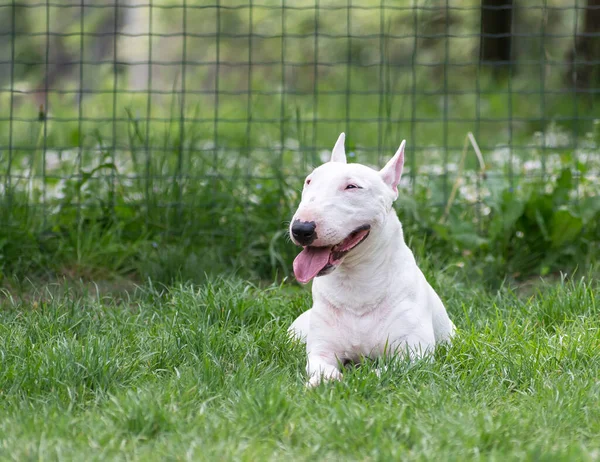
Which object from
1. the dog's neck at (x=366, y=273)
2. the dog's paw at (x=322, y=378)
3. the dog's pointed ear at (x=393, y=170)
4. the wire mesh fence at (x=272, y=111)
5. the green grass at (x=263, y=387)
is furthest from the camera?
the wire mesh fence at (x=272, y=111)

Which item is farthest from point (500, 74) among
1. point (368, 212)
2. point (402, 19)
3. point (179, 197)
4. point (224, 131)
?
point (368, 212)

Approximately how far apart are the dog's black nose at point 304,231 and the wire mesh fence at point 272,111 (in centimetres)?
236

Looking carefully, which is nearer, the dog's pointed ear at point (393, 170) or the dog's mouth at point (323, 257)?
the dog's mouth at point (323, 257)

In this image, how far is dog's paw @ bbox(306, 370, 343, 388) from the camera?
3.67 m

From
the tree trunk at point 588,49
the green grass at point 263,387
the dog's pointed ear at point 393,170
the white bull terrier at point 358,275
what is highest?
the tree trunk at point 588,49

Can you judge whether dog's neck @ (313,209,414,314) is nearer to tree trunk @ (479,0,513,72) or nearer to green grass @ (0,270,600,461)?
green grass @ (0,270,600,461)

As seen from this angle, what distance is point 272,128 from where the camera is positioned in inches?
368

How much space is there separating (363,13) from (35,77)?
5533mm

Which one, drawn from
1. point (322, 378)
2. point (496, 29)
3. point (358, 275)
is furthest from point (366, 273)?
point (496, 29)

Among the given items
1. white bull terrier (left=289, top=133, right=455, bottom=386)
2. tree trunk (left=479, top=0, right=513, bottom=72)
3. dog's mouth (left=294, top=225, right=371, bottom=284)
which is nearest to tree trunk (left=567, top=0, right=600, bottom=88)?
tree trunk (left=479, top=0, right=513, bottom=72)

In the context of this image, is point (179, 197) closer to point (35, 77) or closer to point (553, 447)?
point (553, 447)

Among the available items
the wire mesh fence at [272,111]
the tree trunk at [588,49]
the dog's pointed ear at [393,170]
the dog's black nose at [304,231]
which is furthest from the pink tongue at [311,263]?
the tree trunk at [588,49]

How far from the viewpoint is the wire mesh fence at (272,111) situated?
242 inches

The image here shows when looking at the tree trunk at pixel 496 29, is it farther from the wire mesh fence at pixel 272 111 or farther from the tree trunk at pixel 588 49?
the tree trunk at pixel 588 49
